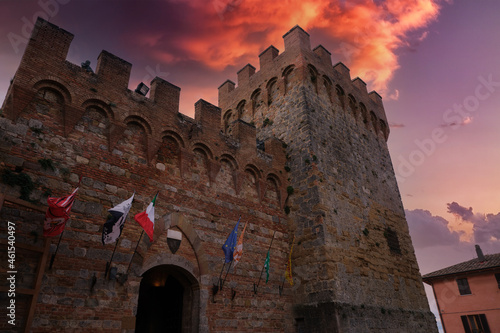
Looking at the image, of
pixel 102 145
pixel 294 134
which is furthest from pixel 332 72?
pixel 102 145

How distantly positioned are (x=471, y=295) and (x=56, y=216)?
1166 inches

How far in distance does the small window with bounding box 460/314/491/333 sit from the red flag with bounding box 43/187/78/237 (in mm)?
28691

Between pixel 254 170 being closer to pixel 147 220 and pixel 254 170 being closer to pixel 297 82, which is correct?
pixel 297 82

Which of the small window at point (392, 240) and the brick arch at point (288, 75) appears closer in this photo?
the small window at point (392, 240)

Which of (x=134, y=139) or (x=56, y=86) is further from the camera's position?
(x=134, y=139)

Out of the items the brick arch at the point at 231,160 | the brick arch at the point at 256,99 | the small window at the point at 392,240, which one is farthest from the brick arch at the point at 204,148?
the small window at the point at 392,240

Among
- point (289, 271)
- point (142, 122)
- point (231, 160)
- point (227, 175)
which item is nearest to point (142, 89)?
point (142, 122)

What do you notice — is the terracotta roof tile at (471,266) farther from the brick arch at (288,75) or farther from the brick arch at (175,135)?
the brick arch at (175,135)

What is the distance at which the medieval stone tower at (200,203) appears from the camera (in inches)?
265

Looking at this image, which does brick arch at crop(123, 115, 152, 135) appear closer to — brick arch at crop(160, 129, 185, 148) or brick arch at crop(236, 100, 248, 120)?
brick arch at crop(160, 129, 185, 148)

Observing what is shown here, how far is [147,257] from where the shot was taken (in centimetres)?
791

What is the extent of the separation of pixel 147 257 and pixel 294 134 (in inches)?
298

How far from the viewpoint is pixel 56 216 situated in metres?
6.22

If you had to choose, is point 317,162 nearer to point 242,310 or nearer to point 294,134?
point 294,134
